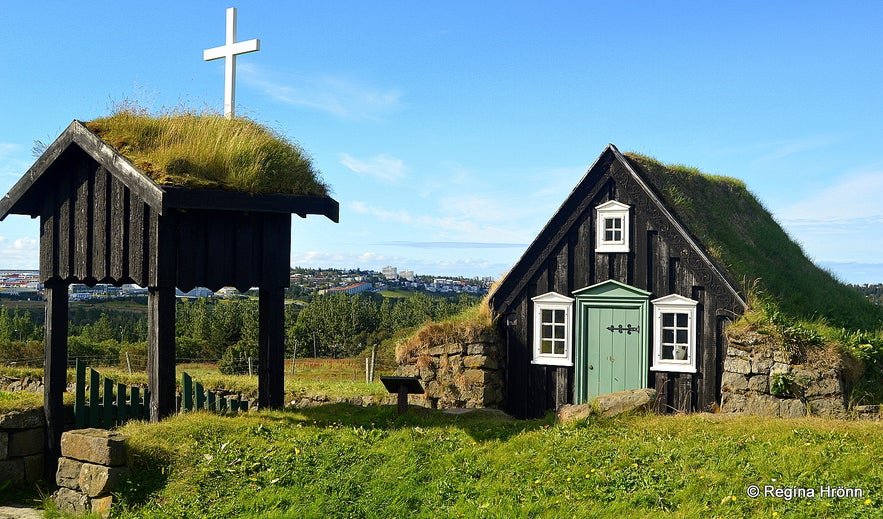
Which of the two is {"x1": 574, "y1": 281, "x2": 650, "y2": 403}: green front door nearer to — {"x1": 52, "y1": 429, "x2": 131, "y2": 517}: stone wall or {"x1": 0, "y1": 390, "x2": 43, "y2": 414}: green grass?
{"x1": 52, "y1": 429, "x2": 131, "y2": 517}: stone wall

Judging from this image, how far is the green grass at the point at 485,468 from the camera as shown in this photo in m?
8.20

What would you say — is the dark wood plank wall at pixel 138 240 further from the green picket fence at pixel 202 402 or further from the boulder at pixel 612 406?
the boulder at pixel 612 406

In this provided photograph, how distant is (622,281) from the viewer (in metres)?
15.0

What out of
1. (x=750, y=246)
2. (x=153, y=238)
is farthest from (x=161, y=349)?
(x=750, y=246)

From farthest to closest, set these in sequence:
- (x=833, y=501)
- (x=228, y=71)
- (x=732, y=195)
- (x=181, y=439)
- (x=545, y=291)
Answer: (x=732, y=195)
(x=545, y=291)
(x=228, y=71)
(x=181, y=439)
(x=833, y=501)

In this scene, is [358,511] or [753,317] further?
[753,317]

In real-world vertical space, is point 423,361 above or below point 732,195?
below

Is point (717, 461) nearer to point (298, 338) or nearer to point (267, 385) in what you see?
point (267, 385)

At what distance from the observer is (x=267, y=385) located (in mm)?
11344

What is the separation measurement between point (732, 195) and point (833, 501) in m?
16.6

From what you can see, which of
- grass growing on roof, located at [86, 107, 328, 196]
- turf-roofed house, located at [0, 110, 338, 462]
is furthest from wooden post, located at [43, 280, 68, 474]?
grass growing on roof, located at [86, 107, 328, 196]

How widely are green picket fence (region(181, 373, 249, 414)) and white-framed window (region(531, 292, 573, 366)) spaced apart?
644 cm

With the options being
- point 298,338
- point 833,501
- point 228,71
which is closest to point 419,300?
point 298,338

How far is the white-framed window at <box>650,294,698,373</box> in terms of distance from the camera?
47.2ft
